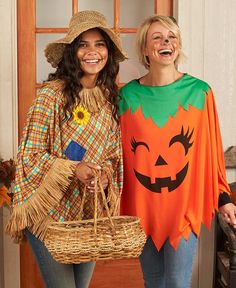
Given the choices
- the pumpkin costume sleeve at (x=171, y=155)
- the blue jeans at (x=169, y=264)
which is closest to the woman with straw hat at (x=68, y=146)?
the pumpkin costume sleeve at (x=171, y=155)

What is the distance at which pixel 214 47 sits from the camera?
3566 mm

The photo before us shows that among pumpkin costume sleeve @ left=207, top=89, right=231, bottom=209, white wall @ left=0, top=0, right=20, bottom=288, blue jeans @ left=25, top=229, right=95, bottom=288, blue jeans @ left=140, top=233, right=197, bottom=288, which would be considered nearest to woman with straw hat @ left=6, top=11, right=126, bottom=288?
blue jeans @ left=25, top=229, right=95, bottom=288

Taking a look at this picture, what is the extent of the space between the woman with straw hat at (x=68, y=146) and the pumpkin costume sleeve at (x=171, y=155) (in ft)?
0.39

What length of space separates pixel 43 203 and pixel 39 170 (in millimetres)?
125

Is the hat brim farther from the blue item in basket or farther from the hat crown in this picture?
the blue item in basket

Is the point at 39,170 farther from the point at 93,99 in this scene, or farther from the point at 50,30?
the point at 50,30

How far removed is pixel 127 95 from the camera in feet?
8.49

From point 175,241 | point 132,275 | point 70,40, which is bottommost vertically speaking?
point 132,275

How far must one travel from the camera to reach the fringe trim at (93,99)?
2.39m

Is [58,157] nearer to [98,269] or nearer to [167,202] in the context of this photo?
[167,202]

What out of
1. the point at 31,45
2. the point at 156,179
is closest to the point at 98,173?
the point at 156,179

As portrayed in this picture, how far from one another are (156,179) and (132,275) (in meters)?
1.36

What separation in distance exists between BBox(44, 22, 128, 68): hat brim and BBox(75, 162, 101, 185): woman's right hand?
0.48 m

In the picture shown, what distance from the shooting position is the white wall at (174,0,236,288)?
3541 mm
